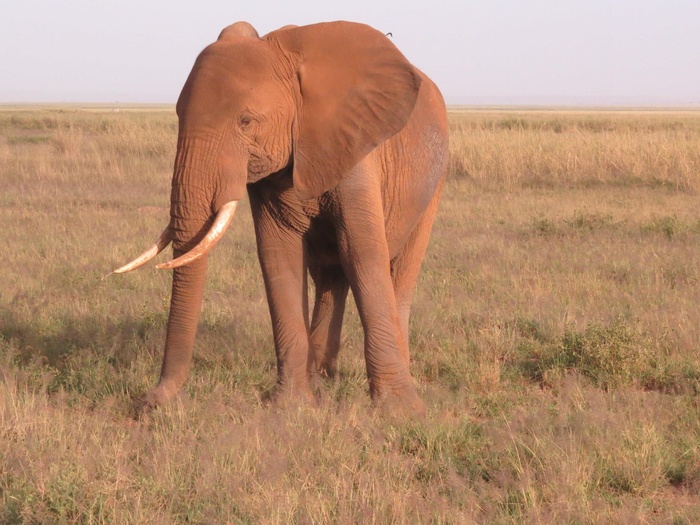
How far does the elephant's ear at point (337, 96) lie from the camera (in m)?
4.40

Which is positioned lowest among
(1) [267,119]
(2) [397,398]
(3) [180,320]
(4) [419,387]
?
(4) [419,387]

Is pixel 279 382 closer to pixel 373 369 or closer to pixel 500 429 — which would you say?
pixel 373 369

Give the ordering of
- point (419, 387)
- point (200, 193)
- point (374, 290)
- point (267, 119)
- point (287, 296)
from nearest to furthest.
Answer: point (200, 193) → point (267, 119) → point (374, 290) → point (287, 296) → point (419, 387)

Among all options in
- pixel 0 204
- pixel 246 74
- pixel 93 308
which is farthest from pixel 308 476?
pixel 0 204

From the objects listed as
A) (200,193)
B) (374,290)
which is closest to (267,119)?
(200,193)

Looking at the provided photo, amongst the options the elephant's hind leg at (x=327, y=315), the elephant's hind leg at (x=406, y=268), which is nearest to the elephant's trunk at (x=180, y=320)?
the elephant's hind leg at (x=327, y=315)

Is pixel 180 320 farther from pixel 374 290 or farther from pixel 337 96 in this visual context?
pixel 337 96

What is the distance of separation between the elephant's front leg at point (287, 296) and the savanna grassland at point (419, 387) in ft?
0.67

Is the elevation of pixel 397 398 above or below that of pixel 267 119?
below

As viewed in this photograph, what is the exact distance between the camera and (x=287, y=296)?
16.1ft

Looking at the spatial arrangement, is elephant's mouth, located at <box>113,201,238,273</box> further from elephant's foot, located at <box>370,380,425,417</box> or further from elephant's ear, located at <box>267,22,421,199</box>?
elephant's foot, located at <box>370,380,425,417</box>

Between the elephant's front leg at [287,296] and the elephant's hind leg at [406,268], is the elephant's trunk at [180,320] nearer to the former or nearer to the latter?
the elephant's front leg at [287,296]

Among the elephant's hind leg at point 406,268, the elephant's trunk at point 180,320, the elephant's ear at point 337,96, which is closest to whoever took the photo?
the elephant's ear at point 337,96

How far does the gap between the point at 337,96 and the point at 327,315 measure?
1.62m
